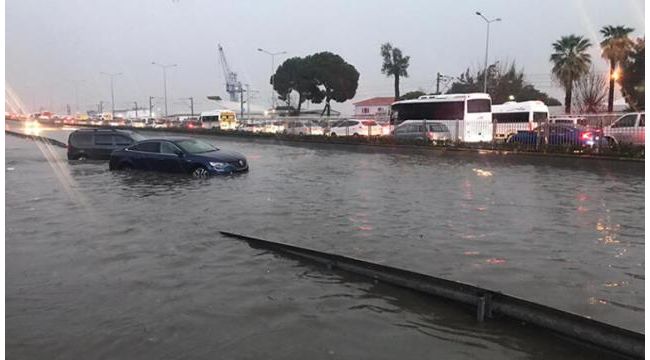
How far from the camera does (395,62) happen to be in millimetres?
88938

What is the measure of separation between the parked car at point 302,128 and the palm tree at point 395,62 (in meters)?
45.3

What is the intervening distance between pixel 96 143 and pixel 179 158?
313 inches

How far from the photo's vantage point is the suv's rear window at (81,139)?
938 inches

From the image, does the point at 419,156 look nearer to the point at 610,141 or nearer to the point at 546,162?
the point at 546,162

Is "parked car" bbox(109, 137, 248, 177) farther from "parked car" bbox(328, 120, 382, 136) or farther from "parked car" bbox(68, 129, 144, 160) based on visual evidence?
"parked car" bbox(328, 120, 382, 136)

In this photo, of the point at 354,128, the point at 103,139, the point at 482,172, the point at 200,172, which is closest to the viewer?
the point at 200,172

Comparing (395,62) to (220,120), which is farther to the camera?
(395,62)

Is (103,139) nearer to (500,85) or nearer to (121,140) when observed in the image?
(121,140)

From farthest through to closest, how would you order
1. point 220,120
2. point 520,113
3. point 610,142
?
point 220,120, point 520,113, point 610,142

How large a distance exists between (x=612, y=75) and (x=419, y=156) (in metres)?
30.6

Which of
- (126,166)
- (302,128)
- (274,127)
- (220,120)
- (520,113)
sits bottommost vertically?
(126,166)

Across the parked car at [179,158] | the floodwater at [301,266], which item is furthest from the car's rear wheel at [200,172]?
the floodwater at [301,266]

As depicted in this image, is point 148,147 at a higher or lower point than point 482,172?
higher

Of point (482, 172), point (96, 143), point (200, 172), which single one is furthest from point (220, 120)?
point (482, 172)
